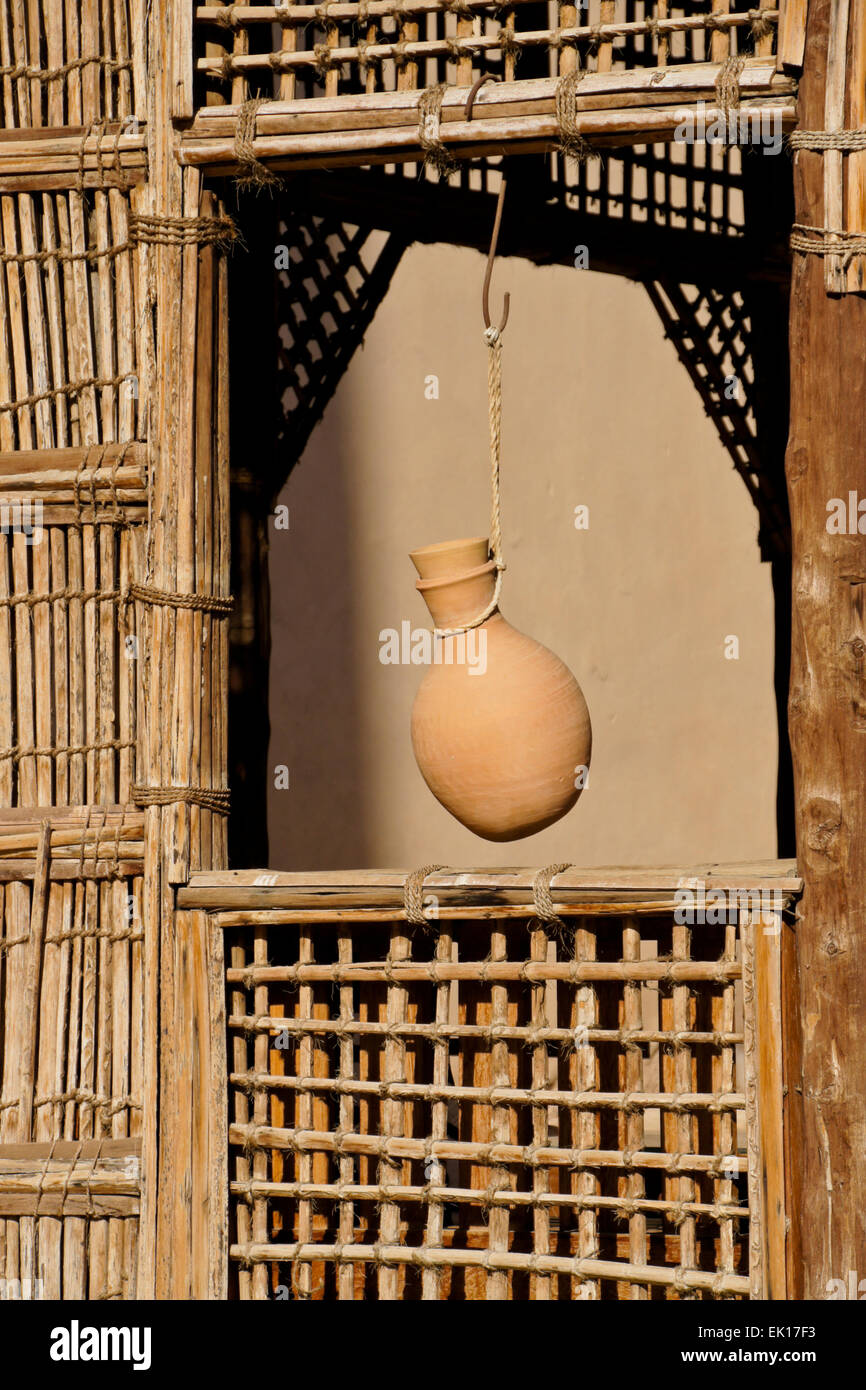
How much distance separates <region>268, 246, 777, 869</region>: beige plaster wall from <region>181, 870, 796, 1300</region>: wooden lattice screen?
6.89ft

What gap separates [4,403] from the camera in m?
3.22

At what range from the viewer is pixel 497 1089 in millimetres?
2775

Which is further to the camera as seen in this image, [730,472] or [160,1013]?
[730,472]

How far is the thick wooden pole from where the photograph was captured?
2576 mm

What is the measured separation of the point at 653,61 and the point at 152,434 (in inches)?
80.3

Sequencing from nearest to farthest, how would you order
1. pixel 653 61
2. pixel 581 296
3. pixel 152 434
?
pixel 152 434 → pixel 653 61 → pixel 581 296

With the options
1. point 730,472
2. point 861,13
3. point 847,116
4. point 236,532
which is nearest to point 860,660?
point 847,116

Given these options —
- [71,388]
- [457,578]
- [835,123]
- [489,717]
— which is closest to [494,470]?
[457,578]

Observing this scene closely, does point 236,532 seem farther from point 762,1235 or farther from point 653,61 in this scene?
point 762,1235

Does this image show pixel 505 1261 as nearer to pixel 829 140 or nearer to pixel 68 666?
pixel 68 666

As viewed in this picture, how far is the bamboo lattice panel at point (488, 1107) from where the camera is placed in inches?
105

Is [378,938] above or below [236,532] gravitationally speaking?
below

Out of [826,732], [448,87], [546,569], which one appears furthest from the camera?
[546,569]

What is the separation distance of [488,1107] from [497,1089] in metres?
0.08
